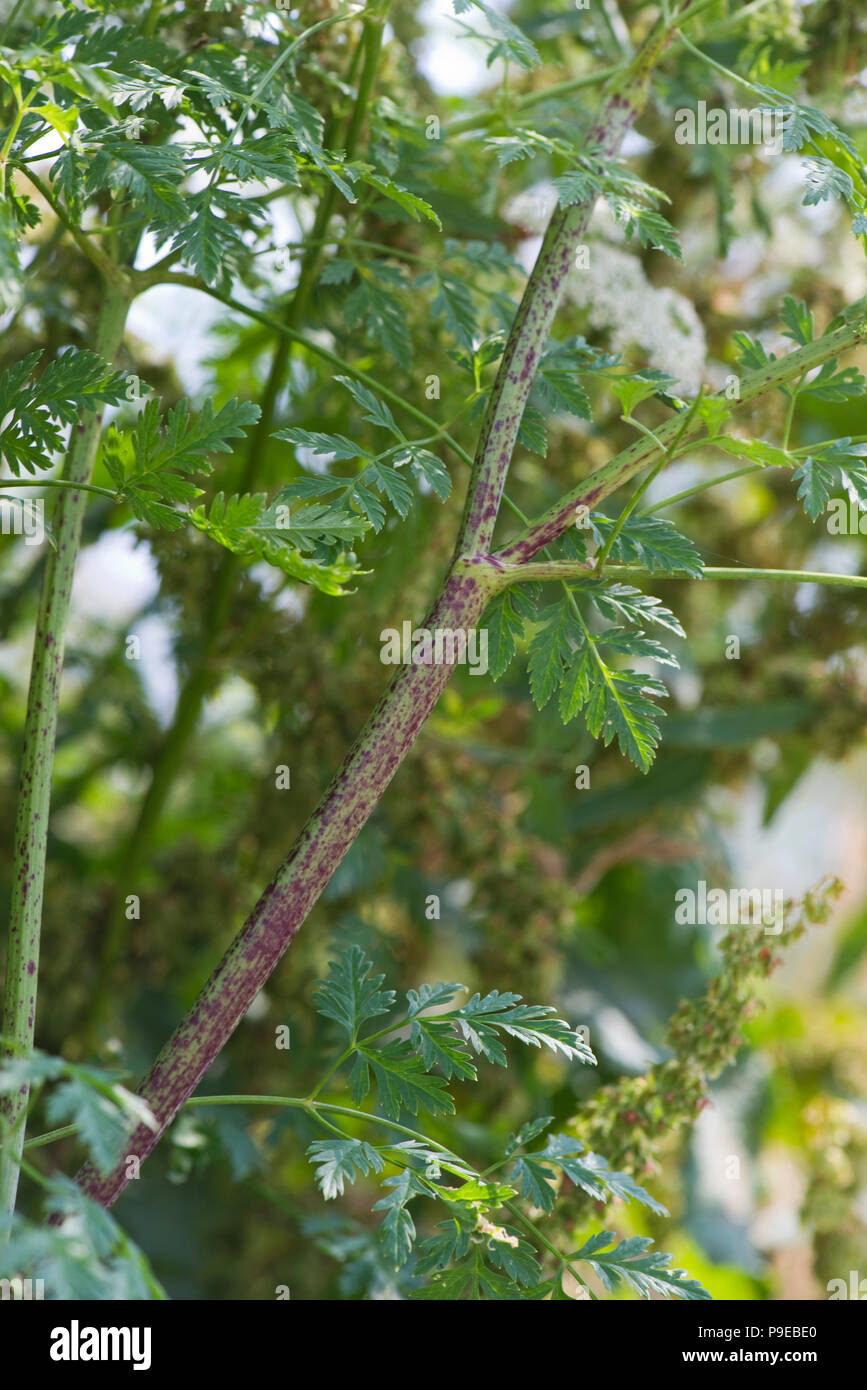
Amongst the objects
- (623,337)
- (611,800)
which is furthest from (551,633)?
(611,800)

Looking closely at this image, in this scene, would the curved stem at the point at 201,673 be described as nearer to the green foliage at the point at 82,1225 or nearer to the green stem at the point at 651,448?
the green stem at the point at 651,448

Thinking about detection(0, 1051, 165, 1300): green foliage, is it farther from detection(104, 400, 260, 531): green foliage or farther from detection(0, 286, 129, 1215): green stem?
detection(104, 400, 260, 531): green foliage

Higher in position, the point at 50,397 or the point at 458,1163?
the point at 50,397

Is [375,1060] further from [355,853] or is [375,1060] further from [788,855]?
[788,855]

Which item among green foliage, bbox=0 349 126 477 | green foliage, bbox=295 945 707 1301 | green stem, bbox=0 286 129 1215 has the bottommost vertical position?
green foliage, bbox=295 945 707 1301

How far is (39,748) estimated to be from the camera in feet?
1.73

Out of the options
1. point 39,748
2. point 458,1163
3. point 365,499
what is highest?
point 365,499

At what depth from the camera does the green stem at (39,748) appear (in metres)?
0.49

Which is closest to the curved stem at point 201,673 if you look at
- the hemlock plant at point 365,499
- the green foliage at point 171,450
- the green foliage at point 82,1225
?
the hemlock plant at point 365,499

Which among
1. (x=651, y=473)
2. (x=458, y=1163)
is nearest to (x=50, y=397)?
(x=651, y=473)

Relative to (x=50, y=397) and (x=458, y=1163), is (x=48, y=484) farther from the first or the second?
(x=458, y=1163)

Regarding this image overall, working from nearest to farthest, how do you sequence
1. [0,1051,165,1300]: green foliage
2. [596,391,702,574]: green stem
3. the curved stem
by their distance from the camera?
1. [0,1051,165,1300]: green foliage
2. [596,391,702,574]: green stem
3. the curved stem

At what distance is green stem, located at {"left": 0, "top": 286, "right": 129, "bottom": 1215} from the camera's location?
0.49 m

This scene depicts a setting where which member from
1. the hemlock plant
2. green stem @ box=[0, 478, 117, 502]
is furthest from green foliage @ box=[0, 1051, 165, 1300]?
green stem @ box=[0, 478, 117, 502]
